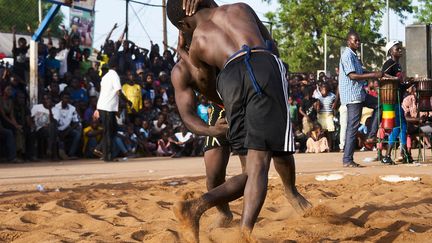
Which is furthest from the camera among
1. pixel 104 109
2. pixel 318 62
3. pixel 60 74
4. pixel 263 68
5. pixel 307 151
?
pixel 318 62

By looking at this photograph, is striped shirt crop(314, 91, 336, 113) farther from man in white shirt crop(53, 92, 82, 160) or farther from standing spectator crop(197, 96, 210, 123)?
man in white shirt crop(53, 92, 82, 160)

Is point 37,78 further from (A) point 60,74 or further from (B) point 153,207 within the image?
(B) point 153,207

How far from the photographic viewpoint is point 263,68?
16.1 feet

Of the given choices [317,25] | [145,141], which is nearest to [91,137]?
[145,141]

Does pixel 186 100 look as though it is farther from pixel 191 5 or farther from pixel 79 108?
pixel 79 108

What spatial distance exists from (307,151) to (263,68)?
1457 centimetres

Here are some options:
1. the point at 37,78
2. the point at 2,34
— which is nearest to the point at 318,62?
the point at 2,34

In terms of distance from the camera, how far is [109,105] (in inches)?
600

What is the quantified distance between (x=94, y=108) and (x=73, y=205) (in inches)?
393

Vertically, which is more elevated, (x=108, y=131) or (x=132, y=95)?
(x=132, y=95)

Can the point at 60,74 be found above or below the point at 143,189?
above

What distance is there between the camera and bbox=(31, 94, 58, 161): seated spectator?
52.2 feet

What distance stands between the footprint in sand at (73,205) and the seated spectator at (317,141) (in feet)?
39.4

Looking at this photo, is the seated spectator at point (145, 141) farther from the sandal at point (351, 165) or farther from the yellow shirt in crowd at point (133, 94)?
the sandal at point (351, 165)
